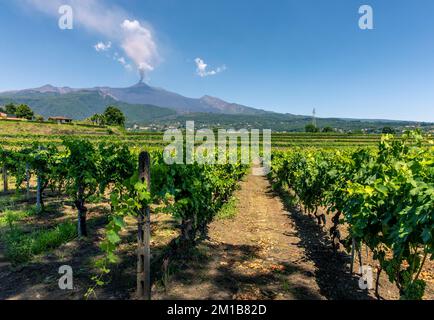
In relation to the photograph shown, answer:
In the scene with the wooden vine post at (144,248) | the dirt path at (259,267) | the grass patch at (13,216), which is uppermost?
the wooden vine post at (144,248)

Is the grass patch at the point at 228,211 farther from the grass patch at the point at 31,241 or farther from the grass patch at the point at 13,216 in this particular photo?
the grass patch at the point at 13,216

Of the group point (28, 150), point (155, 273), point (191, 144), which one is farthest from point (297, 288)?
point (28, 150)

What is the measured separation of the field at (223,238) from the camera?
14.4ft

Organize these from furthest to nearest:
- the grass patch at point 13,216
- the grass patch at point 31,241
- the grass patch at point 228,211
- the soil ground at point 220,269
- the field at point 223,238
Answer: the grass patch at point 228,211, the grass patch at point 13,216, the grass patch at point 31,241, the soil ground at point 220,269, the field at point 223,238

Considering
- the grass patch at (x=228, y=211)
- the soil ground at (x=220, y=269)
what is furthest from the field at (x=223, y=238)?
the grass patch at (x=228, y=211)

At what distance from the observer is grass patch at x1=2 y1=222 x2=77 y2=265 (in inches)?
264

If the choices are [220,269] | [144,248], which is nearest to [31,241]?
[144,248]

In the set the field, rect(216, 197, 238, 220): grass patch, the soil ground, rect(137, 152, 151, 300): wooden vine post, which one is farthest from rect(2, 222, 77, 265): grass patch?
rect(216, 197, 238, 220): grass patch

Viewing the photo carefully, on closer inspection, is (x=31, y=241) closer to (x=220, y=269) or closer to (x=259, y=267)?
(x=220, y=269)

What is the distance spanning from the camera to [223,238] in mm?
8695

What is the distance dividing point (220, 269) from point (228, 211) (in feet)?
18.8

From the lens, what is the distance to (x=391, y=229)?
4.11m

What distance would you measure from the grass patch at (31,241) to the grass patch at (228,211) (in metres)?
4.93
